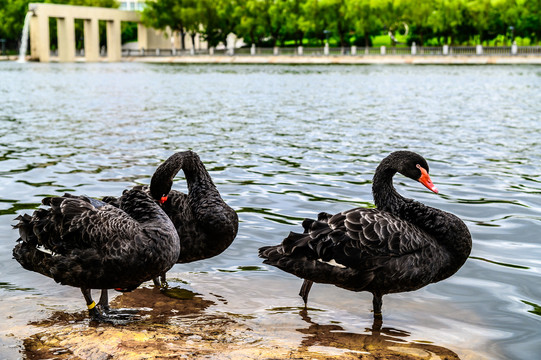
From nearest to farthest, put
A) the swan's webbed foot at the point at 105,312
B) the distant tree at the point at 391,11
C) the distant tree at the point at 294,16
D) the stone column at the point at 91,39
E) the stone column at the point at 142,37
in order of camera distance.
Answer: the swan's webbed foot at the point at 105,312
the distant tree at the point at 391,11
the distant tree at the point at 294,16
the stone column at the point at 91,39
the stone column at the point at 142,37

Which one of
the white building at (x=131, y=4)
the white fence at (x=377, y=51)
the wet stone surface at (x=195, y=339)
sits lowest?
the wet stone surface at (x=195, y=339)

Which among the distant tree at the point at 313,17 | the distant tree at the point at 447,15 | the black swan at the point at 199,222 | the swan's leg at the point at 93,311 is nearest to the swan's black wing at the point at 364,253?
the black swan at the point at 199,222

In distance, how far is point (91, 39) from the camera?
8531 cm

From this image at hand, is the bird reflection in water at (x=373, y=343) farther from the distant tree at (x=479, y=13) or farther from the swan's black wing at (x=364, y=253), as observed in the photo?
the distant tree at (x=479, y=13)

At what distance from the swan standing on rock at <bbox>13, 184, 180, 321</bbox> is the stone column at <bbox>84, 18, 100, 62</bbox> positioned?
85506 millimetres

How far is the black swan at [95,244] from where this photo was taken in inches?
154

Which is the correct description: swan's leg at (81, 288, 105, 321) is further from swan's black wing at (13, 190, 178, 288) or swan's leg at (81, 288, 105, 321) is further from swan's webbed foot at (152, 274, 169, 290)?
swan's webbed foot at (152, 274, 169, 290)

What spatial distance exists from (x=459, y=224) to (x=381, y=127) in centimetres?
1172

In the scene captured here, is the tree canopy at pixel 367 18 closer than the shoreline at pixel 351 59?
No

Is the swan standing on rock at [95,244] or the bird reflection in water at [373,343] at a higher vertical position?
the swan standing on rock at [95,244]

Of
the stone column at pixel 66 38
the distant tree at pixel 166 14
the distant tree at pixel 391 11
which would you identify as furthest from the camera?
the stone column at pixel 66 38

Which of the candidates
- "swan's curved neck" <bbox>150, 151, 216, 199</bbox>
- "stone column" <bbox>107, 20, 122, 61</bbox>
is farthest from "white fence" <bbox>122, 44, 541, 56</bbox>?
"swan's curved neck" <bbox>150, 151, 216, 199</bbox>

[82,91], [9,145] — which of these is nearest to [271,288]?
[9,145]

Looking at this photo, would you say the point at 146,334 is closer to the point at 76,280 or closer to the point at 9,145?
the point at 76,280
